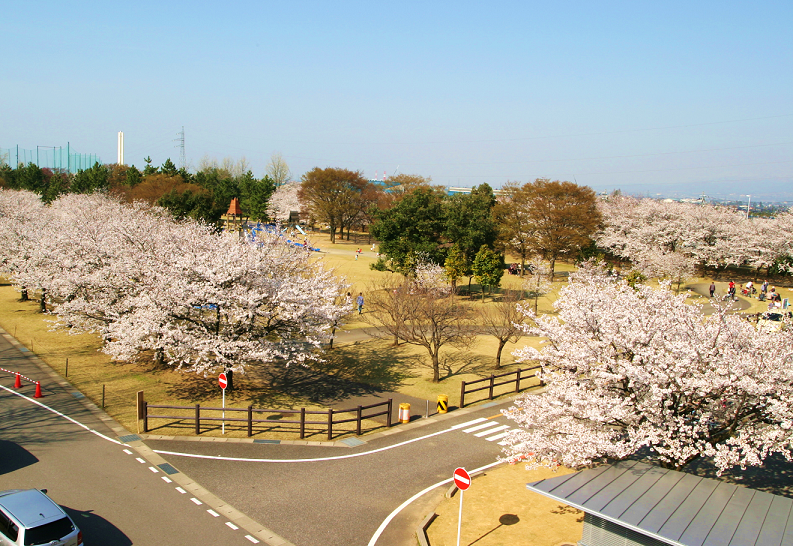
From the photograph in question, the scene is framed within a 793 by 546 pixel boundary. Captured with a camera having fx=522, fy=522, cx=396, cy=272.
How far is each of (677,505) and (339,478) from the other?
815 centimetres

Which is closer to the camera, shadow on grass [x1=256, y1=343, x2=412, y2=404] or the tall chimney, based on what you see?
shadow on grass [x1=256, y1=343, x2=412, y2=404]

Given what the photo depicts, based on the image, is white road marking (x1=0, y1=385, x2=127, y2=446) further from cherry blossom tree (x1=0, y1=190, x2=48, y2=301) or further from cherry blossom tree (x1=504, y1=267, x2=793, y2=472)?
cherry blossom tree (x1=504, y1=267, x2=793, y2=472)

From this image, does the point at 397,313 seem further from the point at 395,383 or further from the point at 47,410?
the point at 47,410

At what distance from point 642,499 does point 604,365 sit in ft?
10.4

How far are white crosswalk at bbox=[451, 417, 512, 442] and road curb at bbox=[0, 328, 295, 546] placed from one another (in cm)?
820

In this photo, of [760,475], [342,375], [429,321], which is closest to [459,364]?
[429,321]

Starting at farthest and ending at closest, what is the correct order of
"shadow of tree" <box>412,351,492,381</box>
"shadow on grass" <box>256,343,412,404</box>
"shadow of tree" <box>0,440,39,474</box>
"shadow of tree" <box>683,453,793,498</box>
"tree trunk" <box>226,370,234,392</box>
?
"shadow of tree" <box>412,351,492,381</box>
"shadow on grass" <box>256,343,412,404</box>
"tree trunk" <box>226,370,234,392</box>
"shadow of tree" <box>0,440,39,474</box>
"shadow of tree" <box>683,453,793,498</box>

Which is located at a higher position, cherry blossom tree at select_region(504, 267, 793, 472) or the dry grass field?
cherry blossom tree at select_region(504, 267, 793, 472)

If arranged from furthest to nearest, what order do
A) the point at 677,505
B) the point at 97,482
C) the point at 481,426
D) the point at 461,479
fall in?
the point at 481,426 → the point at 97,482 → the point at 461,479 → the point at 677,505

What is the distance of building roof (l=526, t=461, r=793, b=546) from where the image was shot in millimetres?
7996

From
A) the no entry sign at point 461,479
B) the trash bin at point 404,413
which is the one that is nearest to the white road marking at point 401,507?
the no entry sign at point 461,479

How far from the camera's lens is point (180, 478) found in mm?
13367

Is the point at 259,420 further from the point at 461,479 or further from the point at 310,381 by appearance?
the point at 461,479

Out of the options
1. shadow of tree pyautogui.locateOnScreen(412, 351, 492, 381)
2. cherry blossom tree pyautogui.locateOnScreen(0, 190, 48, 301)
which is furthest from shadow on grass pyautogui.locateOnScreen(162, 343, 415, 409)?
cherry blossom tree pyautogui.locateOnScreen(0, 190, 48, 301)
